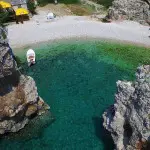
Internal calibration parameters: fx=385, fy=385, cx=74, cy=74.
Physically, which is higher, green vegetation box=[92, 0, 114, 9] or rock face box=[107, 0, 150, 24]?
rock face box=[107, 0, 150, 24]

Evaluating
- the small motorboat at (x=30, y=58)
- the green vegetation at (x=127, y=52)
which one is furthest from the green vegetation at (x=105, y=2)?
the small motorboat at (x=30, y=58)

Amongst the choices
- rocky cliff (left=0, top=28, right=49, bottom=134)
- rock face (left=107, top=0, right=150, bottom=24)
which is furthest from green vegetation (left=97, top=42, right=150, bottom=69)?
rocky cliff (left=0, top=28, right=49, bottom=134)

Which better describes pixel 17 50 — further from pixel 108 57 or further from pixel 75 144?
pixel 75 144

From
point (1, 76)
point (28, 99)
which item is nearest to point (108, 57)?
point (28, 99)

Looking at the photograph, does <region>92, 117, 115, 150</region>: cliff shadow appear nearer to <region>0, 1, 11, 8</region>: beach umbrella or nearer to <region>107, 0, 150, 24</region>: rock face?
<region>107, 0, 150, 24</region>: rock face

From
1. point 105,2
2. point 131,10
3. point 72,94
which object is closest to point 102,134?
point 72,94

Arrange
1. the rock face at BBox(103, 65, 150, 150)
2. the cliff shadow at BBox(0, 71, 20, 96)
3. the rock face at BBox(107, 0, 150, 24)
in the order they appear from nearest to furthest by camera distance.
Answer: the rock face at BBox(103, 65, 150, 150) < the cliff shadow at BBox(0, 71, 20, 96) < the rock face at BBox(107, 0, 150, 24)

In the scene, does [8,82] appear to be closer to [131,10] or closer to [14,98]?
[14,98]
